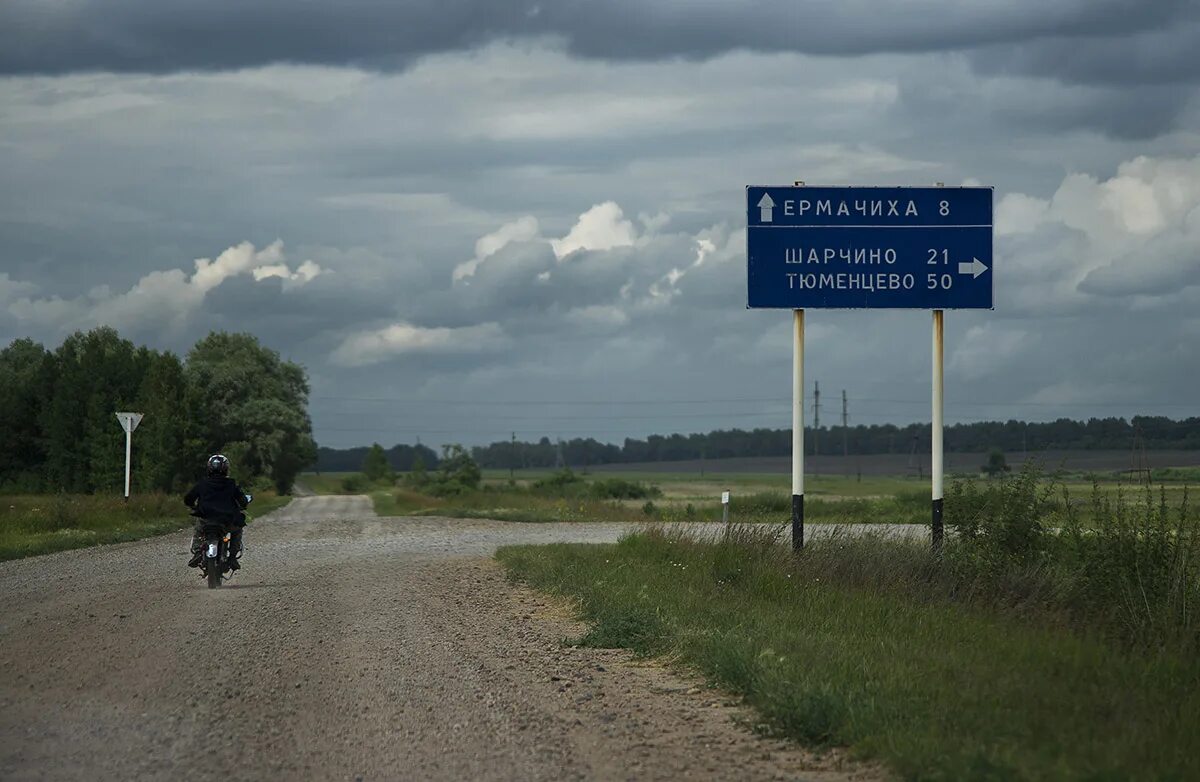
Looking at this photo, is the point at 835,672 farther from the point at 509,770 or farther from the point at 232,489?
Result: the point at 232,489

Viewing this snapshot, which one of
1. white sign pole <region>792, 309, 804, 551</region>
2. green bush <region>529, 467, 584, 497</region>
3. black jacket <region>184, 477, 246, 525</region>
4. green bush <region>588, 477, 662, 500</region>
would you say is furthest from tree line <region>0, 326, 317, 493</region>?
white sign pole <region>792, 309, 804, 551</region>

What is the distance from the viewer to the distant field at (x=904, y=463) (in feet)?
54.7

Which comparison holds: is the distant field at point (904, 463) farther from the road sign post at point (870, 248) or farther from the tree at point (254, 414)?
the tree at point (254, 414)

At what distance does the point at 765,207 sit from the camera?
19.2m

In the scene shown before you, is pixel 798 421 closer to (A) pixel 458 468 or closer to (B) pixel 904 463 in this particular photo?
(A) pixel 458 468

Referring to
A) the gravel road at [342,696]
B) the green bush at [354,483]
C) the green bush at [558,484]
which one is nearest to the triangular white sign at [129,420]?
the gravel road at [342,696]

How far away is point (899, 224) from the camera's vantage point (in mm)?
19094

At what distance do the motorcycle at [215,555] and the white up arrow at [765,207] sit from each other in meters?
9.26

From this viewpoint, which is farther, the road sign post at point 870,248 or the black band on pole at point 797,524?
the black band on pole at point 797,524

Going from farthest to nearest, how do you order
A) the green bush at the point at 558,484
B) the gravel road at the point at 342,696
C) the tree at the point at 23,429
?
the tree at the point at 23,429, the green bush at the point at 558,484, the gravel road at the point at 342,696

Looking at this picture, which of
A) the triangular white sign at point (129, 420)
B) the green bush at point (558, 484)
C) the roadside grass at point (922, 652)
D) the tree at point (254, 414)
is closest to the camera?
the roadside grass at point (922, 652)

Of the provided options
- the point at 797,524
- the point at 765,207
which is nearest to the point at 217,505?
the point at 797,524

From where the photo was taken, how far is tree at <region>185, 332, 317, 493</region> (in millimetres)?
101125

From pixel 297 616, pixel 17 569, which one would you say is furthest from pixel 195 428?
pixel 297 616
